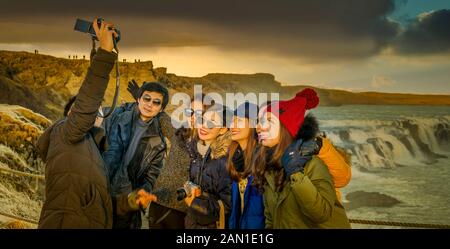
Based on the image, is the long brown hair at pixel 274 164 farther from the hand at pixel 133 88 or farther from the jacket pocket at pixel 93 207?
the jacket pocket at pixel 93 207

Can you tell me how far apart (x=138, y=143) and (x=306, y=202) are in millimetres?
1477

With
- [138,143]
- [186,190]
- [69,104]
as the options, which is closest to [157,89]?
[138,143]

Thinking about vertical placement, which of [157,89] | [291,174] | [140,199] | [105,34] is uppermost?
[105,34]

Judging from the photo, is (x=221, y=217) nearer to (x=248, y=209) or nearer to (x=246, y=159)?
(x=248, y=209)

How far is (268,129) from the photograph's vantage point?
5957mm

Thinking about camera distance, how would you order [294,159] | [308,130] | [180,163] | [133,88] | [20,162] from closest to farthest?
[294,159] → [308,130] → [180,163] → [133,88] → [20,162]

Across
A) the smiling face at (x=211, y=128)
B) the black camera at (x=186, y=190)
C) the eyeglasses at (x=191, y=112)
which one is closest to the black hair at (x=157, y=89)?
the eyeglasses at (x=191, y=112)

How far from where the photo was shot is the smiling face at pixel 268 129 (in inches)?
233

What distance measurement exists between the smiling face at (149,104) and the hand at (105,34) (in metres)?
0.46

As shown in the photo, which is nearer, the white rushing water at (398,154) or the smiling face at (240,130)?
the smiling face at (240,130)

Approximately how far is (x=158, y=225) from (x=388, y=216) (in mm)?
1785
